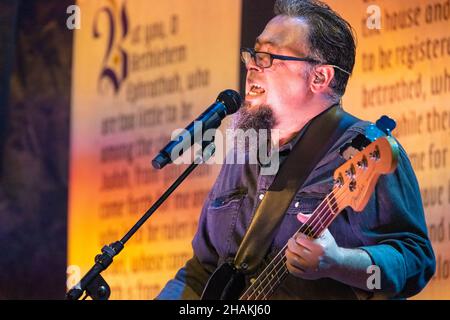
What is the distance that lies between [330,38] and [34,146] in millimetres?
2296

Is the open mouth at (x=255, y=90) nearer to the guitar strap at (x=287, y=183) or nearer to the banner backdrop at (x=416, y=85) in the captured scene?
the guitar strap at (x=287, y=183)

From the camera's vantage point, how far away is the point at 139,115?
4.98 metres

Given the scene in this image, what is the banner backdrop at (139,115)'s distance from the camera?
15.2 feet

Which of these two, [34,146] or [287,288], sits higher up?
[34,146]

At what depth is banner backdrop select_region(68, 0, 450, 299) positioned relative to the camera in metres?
3.83

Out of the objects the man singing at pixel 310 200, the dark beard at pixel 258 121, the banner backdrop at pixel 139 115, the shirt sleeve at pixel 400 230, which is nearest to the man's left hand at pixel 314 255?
the man singing at pixel 310 200

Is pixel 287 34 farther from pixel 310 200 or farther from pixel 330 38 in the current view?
pixel 310 200

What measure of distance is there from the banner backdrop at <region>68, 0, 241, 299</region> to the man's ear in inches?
34.0

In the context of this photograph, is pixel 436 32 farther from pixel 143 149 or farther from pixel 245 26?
pixel 143 149

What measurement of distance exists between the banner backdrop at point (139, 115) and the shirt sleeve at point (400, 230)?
1.35m

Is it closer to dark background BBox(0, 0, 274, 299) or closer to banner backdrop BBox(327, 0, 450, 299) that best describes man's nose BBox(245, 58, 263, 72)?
banner backdrop BBox(327, 0, 450, 299)

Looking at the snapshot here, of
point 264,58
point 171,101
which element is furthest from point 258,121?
point 171,101

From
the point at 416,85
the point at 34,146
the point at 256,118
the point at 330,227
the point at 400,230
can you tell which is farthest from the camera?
the point at 34,146

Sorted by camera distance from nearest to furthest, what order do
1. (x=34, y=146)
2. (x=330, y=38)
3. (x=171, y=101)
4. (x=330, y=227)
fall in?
1. (x=330, y=227)
2. (x=330, y=38)
3. (x=171, y=101)
4. (x=34, y=146)
